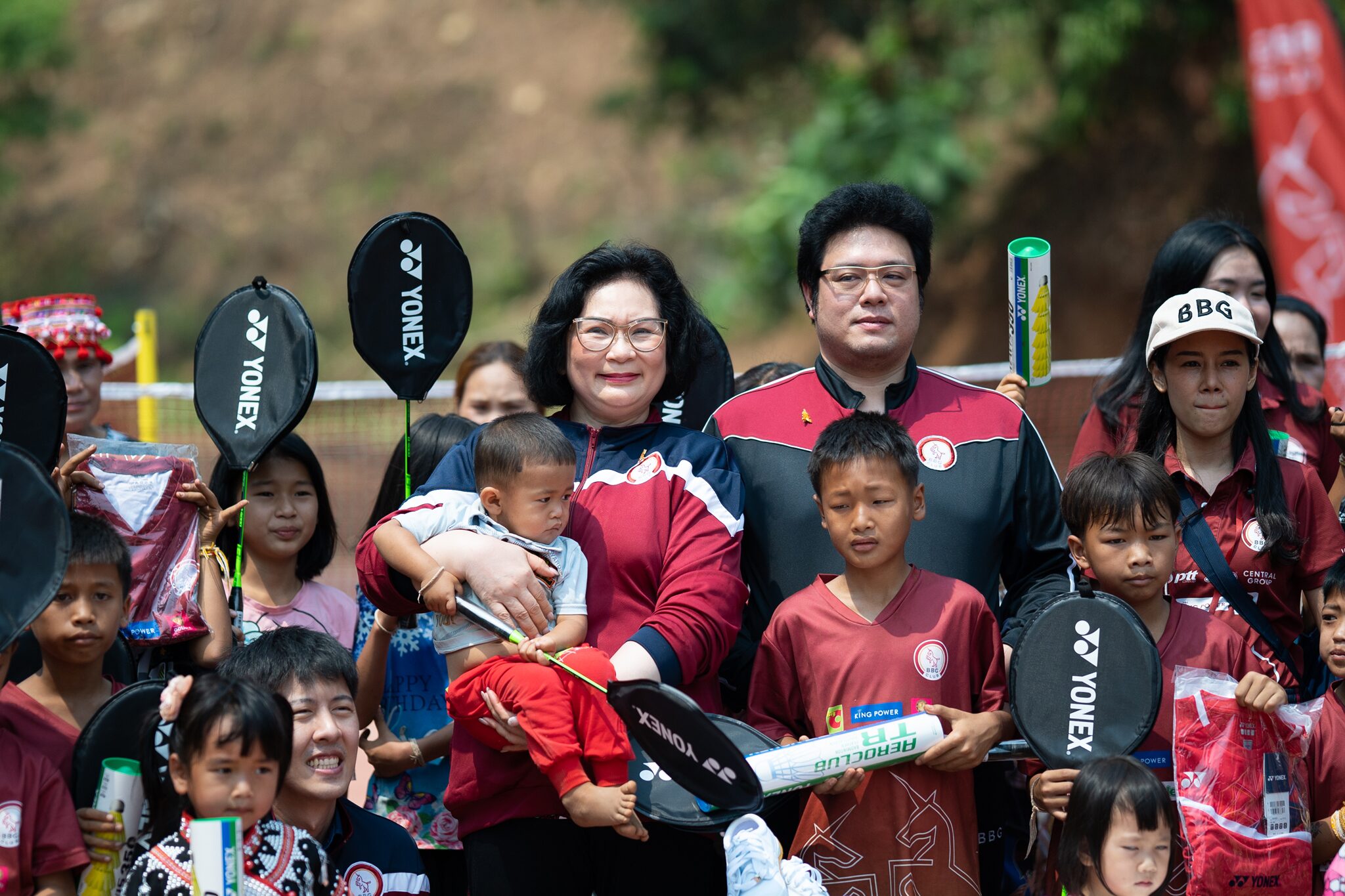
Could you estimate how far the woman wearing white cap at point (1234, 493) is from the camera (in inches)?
182

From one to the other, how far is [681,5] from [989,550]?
13.9 meters

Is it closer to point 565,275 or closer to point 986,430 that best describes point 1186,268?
point 986,430

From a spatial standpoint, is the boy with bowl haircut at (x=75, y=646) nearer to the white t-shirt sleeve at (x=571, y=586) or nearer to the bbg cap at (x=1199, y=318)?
the white t-shirt sleeve at (x=571, y=586)

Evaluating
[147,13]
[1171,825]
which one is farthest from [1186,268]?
[147,13]

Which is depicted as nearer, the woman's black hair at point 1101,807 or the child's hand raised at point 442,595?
the woman's black hair at point 1101,807

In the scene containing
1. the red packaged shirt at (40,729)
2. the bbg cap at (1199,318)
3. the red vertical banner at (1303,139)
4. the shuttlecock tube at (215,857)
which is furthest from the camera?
the red vertical banner at (1303,139)

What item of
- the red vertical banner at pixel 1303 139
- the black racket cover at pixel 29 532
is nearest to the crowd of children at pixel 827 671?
the black racket cover at pixel 29 532

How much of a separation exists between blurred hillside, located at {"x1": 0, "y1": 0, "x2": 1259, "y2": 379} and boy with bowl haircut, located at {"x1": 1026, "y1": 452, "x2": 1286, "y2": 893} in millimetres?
13672

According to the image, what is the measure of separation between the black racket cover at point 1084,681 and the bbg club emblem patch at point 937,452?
0.65 meters

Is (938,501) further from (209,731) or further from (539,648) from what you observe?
(209,731)

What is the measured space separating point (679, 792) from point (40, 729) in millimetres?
1796

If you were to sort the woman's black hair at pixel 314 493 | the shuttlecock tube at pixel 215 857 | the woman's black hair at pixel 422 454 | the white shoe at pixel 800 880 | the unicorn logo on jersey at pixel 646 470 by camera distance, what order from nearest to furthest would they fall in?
the shuttlecock tube at pixel 215 857 → the white shoe at pixel 800 880 → the unicorn logo on jersey at pixel 646 470 → the woman's black hair at pixel 314 493 → the woman's black hair at pixel 422 454

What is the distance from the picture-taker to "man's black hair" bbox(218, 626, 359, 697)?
4.27 meters

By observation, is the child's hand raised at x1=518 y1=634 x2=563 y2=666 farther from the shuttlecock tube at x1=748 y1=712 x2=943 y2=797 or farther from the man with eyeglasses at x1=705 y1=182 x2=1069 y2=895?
the man with eyeglasses at x1=705 y1=182 x2=1069 y2=895
